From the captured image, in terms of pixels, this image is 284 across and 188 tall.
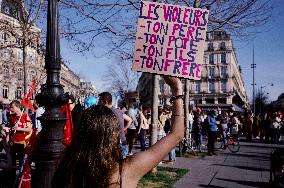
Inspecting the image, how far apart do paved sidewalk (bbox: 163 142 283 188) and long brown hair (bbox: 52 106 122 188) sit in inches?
240

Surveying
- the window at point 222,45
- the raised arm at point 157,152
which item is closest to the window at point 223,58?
the window at point 222,45

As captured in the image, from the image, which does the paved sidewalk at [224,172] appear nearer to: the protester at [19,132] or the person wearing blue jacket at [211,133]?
the person wearing blue jacket at [211,133]

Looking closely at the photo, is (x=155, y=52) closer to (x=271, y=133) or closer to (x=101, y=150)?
(x=101, y=150)

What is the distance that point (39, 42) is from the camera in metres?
17.8

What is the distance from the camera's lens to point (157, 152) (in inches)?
85.9

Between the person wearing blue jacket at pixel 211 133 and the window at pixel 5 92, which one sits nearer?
the person wearing blue jacket at pixel 211 133

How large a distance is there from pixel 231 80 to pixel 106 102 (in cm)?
9150

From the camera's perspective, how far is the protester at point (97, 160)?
75.6 inches

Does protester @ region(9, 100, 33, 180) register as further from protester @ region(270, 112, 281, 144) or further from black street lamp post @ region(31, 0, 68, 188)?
protester @ region(270, 112, 281, 144)

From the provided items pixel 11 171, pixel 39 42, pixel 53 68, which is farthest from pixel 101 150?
pixel 39 42

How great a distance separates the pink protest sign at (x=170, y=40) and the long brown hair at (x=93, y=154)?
1.43 m

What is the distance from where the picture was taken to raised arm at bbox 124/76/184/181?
2.04 meters

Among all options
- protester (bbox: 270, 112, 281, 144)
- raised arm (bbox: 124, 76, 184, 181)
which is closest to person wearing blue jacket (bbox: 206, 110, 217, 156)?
protester (bbox: 270, 112, 281, 144)

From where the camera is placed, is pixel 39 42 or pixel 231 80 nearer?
pixel 39 42
